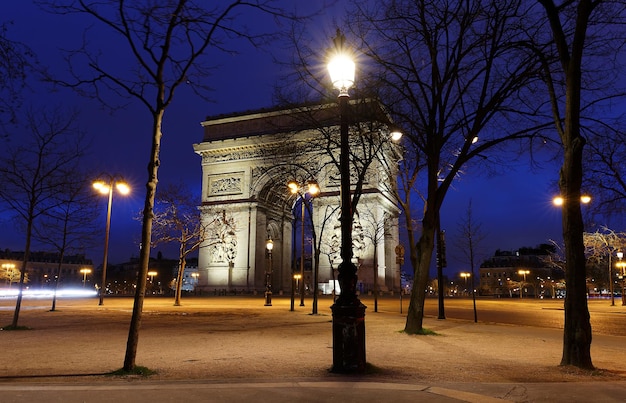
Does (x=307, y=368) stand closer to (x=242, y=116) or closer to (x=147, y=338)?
(x=147, y=338)

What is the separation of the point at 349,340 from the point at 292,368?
1174 mm

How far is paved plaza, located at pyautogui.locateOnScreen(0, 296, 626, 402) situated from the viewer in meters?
6.07

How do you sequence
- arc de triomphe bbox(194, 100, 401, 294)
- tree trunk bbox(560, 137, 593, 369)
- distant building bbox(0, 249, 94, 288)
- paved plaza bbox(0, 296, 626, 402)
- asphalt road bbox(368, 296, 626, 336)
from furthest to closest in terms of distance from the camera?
distant building bbox(0, 249, 94, 288) < arc de triomphe bbox(194, 100, 401, 294) < asphalt road bbox(368, 296, 626, 336) < tree trunk bbox(560, 137, 593, 369) < paved plaza bbox(0, 296, 626, 402)

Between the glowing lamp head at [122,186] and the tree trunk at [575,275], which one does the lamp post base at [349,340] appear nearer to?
the tree trunk at [575,275]

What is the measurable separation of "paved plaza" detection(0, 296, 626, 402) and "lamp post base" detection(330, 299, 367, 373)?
222mm

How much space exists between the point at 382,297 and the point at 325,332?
3077 centimetres

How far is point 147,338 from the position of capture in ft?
40.3

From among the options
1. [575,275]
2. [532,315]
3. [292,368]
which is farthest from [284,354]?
[532,315]

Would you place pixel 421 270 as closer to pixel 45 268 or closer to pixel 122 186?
pixel 122 186

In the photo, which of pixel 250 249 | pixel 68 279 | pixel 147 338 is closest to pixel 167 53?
pixel 147 338

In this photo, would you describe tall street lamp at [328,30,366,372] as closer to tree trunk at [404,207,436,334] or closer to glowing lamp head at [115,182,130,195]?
tree trunk at [404,207,436,334]

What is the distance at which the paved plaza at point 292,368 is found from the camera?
6066 millimetres

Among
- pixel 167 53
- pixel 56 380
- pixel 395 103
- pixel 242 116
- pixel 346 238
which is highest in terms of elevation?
pixel 242 116

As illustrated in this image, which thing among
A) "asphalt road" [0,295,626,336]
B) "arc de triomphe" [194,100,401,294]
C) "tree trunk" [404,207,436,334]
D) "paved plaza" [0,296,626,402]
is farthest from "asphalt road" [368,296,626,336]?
"arc de triomphe" [194,100,401,294]
